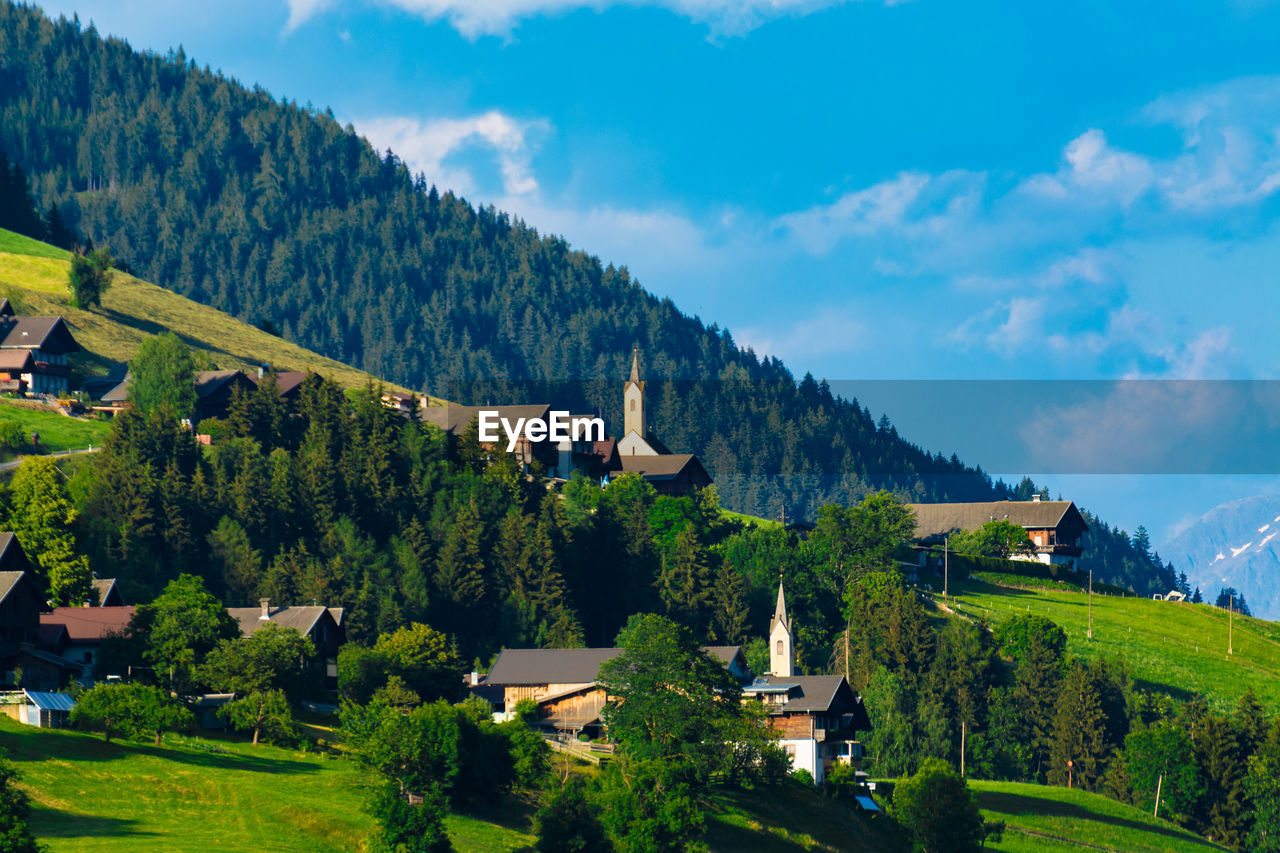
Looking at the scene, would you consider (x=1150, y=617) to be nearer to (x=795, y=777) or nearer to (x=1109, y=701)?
(x=1109, y=701)

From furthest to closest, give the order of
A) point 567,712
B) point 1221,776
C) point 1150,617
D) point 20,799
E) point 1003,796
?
point 1150,617
point 1221,776
point 1003,796
point 567,712
point 20,799

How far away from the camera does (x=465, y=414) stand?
17000 cm

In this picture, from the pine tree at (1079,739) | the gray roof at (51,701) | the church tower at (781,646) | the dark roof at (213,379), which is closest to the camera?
the gray roof at (51,701)

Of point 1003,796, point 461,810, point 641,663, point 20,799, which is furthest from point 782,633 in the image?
point 20,799

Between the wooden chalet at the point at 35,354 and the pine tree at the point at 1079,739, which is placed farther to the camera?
the wooden chalet at the point at 35,354

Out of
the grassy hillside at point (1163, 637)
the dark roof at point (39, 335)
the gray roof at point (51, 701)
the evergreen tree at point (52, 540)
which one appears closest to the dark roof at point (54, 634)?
the evergreen tree at point (52, 540)

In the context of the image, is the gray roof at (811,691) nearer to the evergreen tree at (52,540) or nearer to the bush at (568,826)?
the bush at (568,826)

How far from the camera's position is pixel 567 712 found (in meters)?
99.5

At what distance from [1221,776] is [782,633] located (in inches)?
1296

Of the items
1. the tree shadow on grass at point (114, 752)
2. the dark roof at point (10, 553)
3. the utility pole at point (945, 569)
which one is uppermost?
the utility pole at point (945, 569)

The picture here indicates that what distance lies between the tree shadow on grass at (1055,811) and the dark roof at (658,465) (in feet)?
221

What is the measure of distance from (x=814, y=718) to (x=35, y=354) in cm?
8755

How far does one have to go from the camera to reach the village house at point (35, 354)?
149 m

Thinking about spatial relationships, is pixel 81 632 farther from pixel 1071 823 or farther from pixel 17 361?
pixel 17 361
